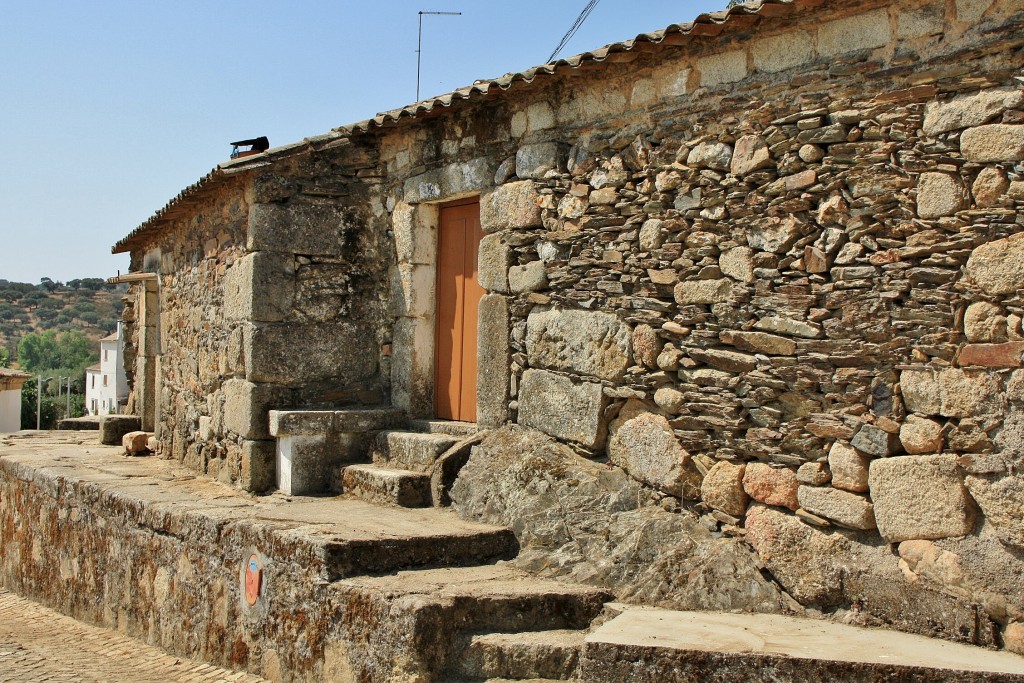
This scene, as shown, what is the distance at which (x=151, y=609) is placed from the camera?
19.7ft

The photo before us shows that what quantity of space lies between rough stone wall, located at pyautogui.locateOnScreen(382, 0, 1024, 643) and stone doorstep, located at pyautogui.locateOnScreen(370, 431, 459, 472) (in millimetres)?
847

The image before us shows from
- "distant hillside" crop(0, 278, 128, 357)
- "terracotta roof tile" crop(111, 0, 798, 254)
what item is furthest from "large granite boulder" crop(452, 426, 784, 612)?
"distant hillside" crop(0, 278, 128, 357)

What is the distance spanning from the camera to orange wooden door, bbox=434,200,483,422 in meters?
6.47

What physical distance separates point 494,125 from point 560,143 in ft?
2.19

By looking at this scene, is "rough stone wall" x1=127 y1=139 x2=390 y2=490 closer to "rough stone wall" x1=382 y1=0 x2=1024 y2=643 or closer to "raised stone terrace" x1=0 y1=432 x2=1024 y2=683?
"raised stone terrace" x1=0 y1=432 x2=1024 y2=683

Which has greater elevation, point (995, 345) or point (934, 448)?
point (995, 345)

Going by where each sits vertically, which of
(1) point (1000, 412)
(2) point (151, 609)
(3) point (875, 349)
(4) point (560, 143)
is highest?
(4) point (560, 143)

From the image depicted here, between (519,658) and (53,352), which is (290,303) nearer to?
(519,658)

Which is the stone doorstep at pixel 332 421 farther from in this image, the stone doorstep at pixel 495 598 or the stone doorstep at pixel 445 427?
the stone doorstep at pixel 495 598

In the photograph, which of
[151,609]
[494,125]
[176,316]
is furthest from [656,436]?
[176,316]

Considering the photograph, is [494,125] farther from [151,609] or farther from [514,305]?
[151,609]

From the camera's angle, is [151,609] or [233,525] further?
[151,609]

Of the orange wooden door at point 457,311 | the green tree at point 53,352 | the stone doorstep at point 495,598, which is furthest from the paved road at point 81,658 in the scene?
the green tree at point 53,352

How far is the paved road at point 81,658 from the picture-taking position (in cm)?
529
